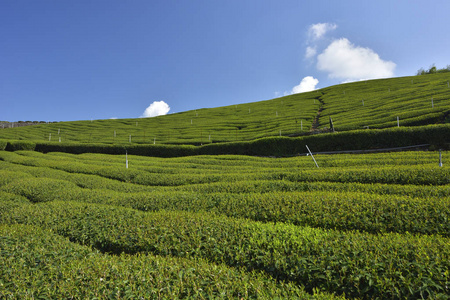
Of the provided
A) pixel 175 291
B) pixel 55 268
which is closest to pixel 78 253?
pixel 55 268

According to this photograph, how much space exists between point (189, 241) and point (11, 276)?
3919 mm

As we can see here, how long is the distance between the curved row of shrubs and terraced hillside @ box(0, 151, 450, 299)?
13131 millimetres

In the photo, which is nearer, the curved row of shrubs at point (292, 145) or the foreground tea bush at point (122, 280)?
the foreground tea bush at point (122, 280)

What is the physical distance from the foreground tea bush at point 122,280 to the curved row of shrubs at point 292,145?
81.7 ft

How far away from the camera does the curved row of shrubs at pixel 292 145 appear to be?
22.1 metres

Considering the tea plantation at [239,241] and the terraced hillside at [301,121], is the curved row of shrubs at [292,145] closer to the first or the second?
the terraced hillside at [301,121]

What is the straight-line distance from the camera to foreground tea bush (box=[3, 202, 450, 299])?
4.31 metres

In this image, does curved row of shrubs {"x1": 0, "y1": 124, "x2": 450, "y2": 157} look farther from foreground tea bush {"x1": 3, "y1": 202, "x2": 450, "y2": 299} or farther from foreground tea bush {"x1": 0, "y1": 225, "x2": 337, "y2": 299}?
foreground tea bush {"x1": 0, "y1": 225, "x2": 337, "y2": 299}

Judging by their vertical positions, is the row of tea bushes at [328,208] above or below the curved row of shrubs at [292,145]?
below

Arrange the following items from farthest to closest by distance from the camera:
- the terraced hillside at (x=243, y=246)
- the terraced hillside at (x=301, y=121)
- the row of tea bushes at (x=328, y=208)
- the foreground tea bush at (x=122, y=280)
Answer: the terraced hillside at (x=301, y=121), the row of tea bushes at (x=328, y=208), the terraced hillside at (x=243, y=246), the foreground tea bush at (x=122, y=280)

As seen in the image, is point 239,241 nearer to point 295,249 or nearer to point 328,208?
point 295,249

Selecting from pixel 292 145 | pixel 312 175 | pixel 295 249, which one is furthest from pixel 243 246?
pixel 292 145

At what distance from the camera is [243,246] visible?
5.82 m

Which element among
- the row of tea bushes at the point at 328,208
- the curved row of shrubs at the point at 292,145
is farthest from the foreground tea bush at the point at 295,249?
the curved row of shrubs at the point at 292,145
